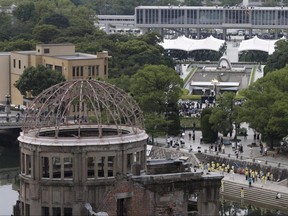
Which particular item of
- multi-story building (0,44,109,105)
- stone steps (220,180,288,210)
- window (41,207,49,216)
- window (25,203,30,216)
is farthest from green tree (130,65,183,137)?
window (41,207,49,216)

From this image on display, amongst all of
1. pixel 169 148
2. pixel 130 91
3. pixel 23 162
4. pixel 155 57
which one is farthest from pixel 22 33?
pixel 23 162

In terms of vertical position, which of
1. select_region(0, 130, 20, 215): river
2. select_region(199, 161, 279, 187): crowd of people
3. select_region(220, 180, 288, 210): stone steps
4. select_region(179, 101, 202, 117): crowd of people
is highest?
select_region(179, 101, 202, 117): crowd of people

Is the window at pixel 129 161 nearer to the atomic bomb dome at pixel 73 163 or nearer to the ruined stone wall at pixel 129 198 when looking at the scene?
the atomic bomb dome at pixel 73 163

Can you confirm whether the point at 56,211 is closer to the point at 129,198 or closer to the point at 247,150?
the point at 129,198

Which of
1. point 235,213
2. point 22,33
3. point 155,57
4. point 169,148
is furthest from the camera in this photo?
point 22,33

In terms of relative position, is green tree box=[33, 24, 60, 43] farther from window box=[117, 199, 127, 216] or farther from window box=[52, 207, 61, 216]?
window box=[117, 199, 127, 216]

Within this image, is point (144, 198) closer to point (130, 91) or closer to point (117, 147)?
point (117, 147)
